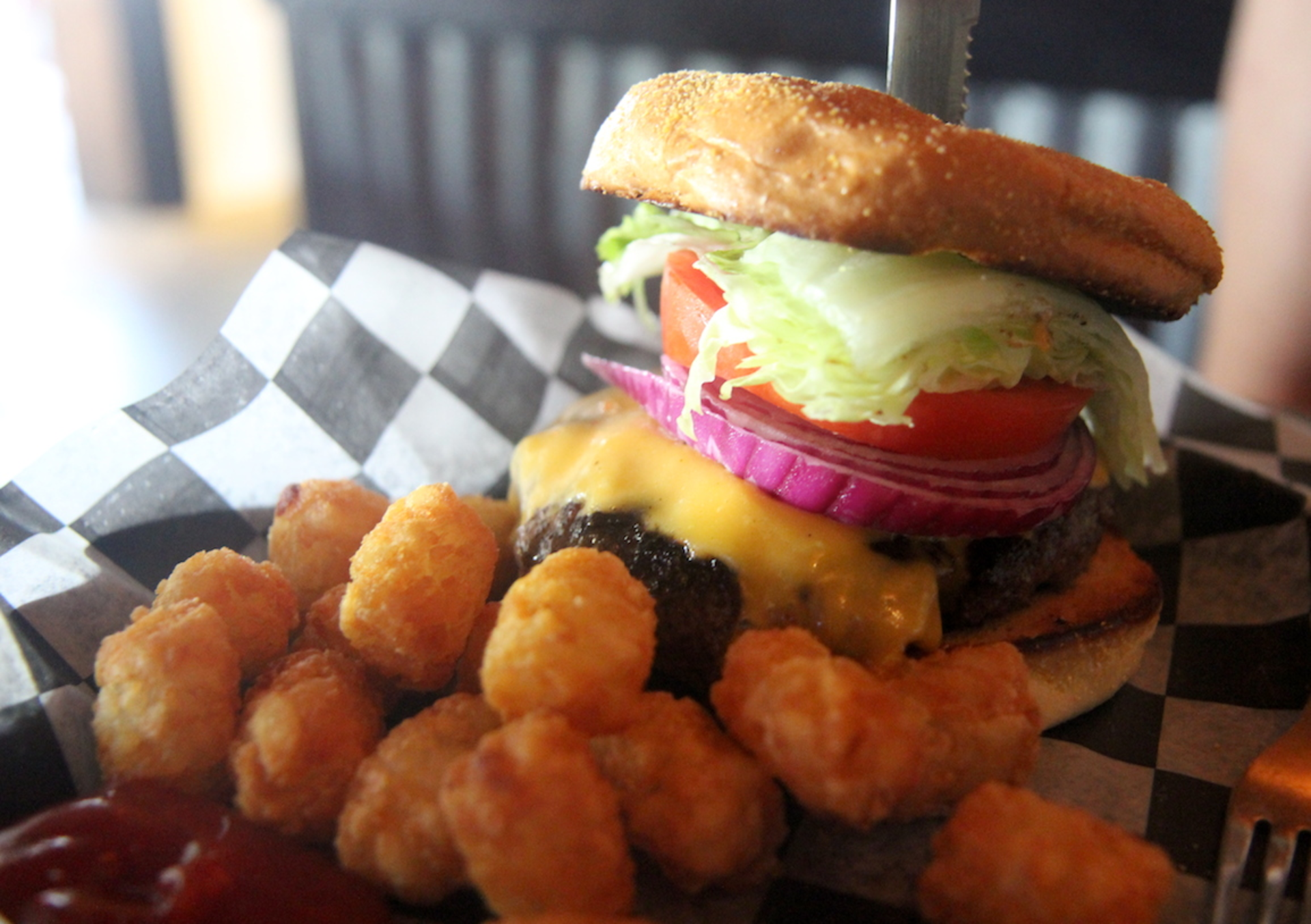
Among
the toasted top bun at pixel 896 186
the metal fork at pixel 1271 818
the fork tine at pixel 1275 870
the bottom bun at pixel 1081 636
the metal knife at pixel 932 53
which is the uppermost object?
the metal knife at pixel 932 53

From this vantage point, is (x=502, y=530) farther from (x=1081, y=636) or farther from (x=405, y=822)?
(x=1081, y=636)

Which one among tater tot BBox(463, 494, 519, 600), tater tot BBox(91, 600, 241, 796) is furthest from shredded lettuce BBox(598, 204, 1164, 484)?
tater tot BBox(91, 600, 241, 796)

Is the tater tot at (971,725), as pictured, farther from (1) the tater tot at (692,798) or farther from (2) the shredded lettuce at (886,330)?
(2) the shredded lettuce at (886,330)

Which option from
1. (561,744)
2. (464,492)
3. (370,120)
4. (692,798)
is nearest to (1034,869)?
(692,798)

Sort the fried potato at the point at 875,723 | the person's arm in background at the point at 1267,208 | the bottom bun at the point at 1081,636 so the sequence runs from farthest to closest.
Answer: the person's arm in background at the point at 1267,208 < the bottom bun at the point at 1081,636 < the fried potato at the point at 875,723

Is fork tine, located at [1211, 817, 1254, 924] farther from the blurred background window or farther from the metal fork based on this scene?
the blurred background window

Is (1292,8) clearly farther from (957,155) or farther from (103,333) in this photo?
(103,333)

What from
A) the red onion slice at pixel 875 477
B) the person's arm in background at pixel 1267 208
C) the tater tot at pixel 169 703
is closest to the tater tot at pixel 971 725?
the red onion slice at pixel 875 477
